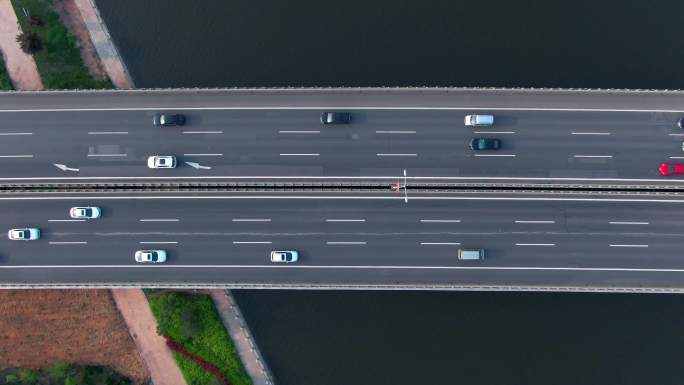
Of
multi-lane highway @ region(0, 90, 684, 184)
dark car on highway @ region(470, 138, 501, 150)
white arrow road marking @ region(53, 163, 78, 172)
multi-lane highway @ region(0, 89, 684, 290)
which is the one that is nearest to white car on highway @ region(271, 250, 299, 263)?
multi-lane highway @ region(0, 89, 684, 290)

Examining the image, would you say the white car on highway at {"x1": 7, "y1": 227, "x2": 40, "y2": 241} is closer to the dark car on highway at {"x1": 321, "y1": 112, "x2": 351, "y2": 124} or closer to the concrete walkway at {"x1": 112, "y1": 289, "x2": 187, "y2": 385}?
the concrete walkway at {"x1": 112, "y1": 289, "x2": 187, "y2": 385}

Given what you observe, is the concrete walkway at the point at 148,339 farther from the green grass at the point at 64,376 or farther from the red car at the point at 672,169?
the red car at the point at 672,169

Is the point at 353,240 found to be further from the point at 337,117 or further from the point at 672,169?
the point at 672,169

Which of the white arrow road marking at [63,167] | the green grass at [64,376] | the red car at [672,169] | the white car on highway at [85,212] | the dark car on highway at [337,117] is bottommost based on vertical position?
the green grass at [64,376]

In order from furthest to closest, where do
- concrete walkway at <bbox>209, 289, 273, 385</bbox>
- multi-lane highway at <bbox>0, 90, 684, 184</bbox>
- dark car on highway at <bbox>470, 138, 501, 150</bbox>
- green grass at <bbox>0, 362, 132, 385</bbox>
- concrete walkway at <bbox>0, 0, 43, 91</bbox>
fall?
concrete walkway at <bbox>0, 0, 43, 91</bbox> → concrete walkway at <bbox>209, 289, 273, 385</bbox> → green grass at <bbox>0, 362, 132, 385</bbox> → multi-lane highway at <bbox>0, 90, 684, 184</bbox> → dark car on highway at <bbox>470, 138, 501, 150</bbox>

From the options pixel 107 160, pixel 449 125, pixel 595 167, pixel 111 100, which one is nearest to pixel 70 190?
pixel 107 160

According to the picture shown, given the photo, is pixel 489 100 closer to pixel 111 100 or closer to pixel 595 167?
pixel 595 167

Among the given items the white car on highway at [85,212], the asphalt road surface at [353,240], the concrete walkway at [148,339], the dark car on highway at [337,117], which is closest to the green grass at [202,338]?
the concrete walkway at [148,339]
